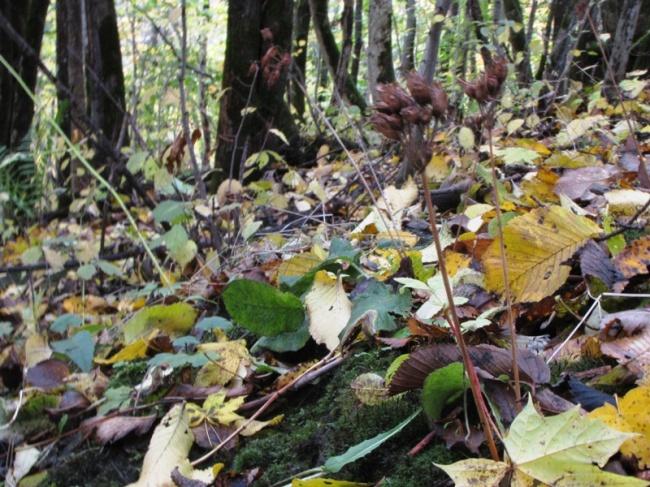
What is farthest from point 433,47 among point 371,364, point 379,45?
point 379,45

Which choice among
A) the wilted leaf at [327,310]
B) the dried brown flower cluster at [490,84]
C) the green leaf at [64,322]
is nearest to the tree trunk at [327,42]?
the green leaf at [64,322]

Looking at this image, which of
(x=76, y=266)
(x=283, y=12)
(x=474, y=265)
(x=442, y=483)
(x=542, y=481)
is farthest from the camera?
(x=283, y=12)

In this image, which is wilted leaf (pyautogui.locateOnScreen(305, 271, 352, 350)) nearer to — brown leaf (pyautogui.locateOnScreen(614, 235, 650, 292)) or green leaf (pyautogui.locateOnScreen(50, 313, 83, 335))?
brown leaf (pyautogui.locateOnScreen(614, 235, 650, 292))

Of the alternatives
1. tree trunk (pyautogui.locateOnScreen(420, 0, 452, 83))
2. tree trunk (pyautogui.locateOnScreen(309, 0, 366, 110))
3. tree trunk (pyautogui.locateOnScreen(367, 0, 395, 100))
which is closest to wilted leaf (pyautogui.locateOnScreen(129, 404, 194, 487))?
tree trunk (pyautogui.locateOnScreen(420, 0, 452, 83))

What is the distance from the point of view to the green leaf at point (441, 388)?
0.84 metres

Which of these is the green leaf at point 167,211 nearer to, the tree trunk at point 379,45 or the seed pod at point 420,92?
the seed pod at point 420,92

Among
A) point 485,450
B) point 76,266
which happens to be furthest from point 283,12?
point 485,450

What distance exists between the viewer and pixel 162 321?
1638 millimetres

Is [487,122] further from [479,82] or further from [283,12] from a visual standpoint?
[283,12]

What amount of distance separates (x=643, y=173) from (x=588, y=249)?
1.79ft

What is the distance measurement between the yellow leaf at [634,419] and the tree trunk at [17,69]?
4.81 metres

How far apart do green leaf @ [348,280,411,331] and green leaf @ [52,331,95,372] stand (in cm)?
66

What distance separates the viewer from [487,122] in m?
0.89

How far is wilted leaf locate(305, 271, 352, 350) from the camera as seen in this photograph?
3.93ft
